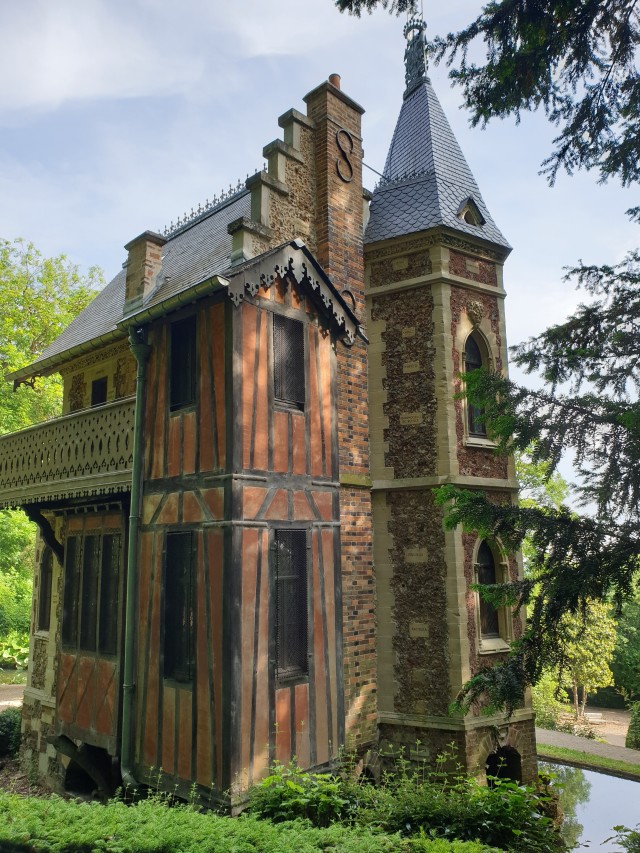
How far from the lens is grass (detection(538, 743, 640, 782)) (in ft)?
50.8

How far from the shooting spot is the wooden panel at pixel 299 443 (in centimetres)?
927

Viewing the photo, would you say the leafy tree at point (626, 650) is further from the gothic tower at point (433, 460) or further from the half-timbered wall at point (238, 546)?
the half-timbered wall at point (238, 546)

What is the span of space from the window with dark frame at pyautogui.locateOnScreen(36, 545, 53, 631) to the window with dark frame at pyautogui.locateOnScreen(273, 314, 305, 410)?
7656 millimetres

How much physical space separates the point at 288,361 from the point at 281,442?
4.22 feet

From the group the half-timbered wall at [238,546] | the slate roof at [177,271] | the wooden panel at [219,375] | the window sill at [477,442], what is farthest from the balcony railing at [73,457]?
the window sill at [477,442]

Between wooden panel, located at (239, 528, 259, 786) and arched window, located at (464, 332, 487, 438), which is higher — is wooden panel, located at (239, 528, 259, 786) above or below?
below

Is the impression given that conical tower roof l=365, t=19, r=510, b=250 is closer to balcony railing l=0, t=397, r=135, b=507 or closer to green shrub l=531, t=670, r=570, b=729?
balcony railing l=0, t=397, r=135, b=507

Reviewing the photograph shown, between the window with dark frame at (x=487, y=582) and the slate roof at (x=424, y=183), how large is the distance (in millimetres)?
5966

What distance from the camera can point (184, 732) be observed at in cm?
810

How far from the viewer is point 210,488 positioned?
27.9ft

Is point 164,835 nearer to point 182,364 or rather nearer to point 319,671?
point 319,671

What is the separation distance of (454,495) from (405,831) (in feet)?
12.1

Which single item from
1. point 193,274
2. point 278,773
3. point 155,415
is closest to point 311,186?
point 193,274

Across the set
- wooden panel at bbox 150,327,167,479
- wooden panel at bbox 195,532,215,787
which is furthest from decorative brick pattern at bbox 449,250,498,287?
wooden panel at bbox 195,532,215,787
